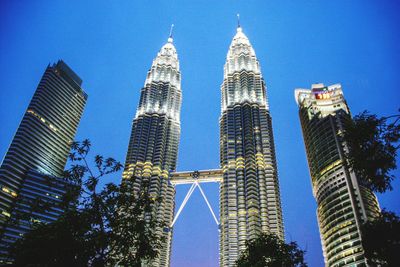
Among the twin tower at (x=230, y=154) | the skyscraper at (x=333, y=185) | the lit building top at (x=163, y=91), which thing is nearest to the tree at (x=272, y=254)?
the skyscraper at (x=333, y=185)

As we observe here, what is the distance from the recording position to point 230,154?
455 ft

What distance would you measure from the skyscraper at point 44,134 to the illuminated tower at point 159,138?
45.1 metres

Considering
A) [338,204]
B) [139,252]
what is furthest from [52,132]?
[139,252]

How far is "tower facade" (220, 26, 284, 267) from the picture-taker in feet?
388

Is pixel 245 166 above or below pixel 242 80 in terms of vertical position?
below

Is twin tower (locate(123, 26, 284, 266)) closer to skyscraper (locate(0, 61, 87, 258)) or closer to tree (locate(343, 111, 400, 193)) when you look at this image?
skyscraper (locate(0, 61, 87, 258))

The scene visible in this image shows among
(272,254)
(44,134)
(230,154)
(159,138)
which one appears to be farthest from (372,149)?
(44,134)

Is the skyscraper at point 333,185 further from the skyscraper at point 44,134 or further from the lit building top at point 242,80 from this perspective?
the skyscraper at point 44,134

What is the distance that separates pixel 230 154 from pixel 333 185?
42.3 m

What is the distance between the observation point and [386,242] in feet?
103

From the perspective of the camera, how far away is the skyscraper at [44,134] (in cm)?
13900

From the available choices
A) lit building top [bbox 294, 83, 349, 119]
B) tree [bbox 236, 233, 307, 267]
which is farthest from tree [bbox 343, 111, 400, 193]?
lit building top [bbox 294, 83, 349, 119]

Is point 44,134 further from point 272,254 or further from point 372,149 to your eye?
point 372,149

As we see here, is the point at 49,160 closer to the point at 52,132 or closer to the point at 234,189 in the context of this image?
the point at 52,132
